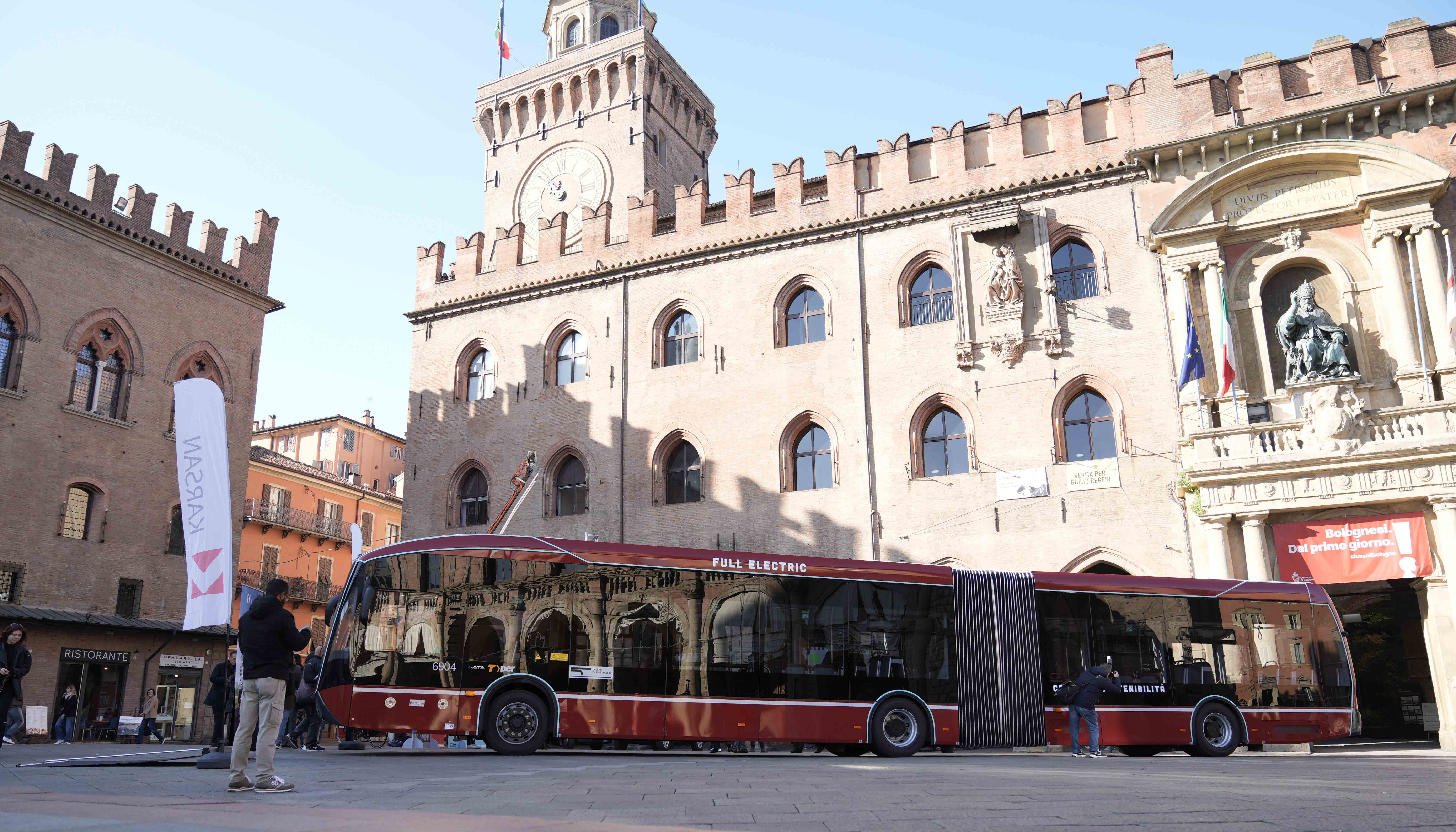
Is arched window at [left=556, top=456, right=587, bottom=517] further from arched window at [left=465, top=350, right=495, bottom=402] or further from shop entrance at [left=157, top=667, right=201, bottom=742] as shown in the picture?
shop entrance at [left=157, top=667, right=201, bottom=742]

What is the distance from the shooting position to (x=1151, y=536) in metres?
19.1

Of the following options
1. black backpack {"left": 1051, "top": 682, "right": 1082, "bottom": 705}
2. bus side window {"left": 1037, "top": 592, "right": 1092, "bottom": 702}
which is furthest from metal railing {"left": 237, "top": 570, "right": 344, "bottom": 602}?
black backpack {"left": 1051, "top": 682, "right": 1082, "bottom": 705}

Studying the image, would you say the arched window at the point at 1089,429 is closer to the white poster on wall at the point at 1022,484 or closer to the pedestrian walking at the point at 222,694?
the white poster on wall at the point at 1022,484

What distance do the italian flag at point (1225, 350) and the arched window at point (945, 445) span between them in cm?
468

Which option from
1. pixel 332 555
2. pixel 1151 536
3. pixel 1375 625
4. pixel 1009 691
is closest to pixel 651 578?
pixel 1009 691

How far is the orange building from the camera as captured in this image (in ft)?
129

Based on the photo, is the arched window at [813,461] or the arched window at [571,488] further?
the arched window at [571,488]

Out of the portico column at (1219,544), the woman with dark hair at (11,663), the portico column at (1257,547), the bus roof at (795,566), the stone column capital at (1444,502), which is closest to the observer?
the woman with dark hair at (11,663)

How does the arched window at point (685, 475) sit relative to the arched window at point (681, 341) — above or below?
below

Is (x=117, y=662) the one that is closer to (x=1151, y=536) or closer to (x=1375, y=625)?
(x=1151, y=536)

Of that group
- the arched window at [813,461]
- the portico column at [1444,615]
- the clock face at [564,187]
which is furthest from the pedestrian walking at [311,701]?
the portico column at [1444,615]

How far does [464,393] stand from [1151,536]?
16476 millimetres

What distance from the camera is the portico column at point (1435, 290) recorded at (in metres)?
17.7

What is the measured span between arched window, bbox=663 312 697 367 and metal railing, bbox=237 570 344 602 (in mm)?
18501
